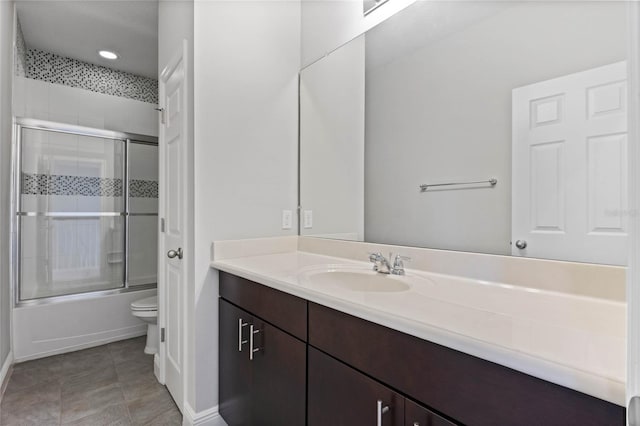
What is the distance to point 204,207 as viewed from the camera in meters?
1.61

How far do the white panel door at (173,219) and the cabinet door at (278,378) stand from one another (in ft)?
1.97

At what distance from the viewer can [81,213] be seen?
9.86ft

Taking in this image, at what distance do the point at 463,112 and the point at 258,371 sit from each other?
4.38ft

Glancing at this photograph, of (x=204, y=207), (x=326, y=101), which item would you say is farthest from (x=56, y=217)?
(x=326, y=101)

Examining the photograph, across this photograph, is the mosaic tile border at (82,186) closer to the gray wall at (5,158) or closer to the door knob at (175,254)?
the gray wall at (5,158)

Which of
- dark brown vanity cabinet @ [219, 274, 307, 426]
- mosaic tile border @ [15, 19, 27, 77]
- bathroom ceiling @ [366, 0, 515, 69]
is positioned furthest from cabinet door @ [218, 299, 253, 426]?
mosaic tile border @ [15, 19, 27, 77]

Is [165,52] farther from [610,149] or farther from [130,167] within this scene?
[610,149]

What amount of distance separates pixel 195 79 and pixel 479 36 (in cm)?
127

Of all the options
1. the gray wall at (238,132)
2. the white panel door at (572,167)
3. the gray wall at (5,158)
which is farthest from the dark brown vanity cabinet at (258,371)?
the gray wall at (5,158)

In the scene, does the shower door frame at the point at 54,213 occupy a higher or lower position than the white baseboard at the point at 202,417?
higher

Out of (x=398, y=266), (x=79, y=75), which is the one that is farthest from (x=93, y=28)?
(x=398, y=266)

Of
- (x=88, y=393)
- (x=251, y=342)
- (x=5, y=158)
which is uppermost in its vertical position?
(x=5, y=158)

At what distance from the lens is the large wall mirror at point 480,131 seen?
3.09 ft

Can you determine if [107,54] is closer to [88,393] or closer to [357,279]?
[88,393]
